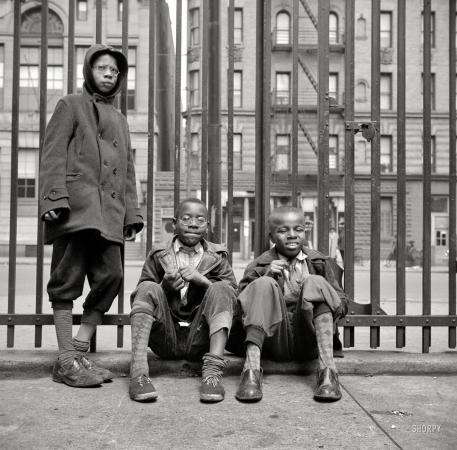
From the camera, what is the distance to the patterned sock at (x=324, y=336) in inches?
125

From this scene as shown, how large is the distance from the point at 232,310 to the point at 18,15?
8.80 feet

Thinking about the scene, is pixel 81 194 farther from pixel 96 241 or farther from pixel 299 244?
pixel 299 244

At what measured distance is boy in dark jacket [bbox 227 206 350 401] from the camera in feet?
10.3

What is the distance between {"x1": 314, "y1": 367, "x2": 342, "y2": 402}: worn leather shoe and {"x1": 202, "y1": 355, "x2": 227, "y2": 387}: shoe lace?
1.82 ft

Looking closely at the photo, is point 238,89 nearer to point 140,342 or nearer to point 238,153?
point 238,153

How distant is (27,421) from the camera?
8.90 ft

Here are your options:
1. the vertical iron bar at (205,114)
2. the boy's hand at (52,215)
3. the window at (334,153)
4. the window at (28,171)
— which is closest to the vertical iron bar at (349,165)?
the vertical iron bar at (205,114)

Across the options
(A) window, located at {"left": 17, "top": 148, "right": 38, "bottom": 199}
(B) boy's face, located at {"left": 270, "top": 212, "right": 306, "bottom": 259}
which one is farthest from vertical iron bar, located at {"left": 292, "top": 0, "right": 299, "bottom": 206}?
(A) window, located at {"left": 17, "top": 148, "right": 38, "bottom": 199}

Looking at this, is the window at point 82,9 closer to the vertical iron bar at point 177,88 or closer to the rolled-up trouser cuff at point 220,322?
the vertical iron bar at point 177,88

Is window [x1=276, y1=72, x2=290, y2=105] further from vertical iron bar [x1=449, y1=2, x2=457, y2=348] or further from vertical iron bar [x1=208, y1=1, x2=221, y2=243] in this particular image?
vertical iron bar [x1=449, y1=2, x2=457, y2=348]

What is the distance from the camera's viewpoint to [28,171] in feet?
78.5

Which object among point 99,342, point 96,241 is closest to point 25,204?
point 99,342

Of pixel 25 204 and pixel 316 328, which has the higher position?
pixel 25 204

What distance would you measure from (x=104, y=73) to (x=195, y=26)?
19613 mm
